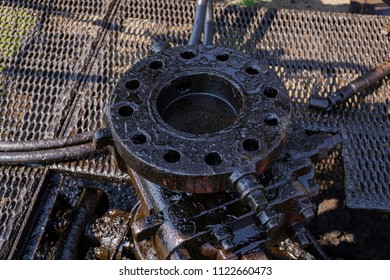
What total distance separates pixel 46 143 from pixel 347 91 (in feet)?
5.86

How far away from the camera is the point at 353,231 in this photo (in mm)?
3146

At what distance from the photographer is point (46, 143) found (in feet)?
7.31

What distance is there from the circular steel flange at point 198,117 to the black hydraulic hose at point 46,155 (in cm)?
68

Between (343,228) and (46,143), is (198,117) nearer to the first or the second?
(46,143)

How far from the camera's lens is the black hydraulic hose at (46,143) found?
2.21 metres

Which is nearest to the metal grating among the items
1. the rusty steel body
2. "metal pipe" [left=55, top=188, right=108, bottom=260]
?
"metal pipe" [left=55, top=188, right=108, bottom=260]

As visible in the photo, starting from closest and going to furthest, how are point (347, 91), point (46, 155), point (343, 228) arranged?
point (46, 155)
point (347, 91)
point (343, 228)

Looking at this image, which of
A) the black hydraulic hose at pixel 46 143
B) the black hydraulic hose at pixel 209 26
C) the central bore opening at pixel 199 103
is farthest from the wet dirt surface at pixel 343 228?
the black hydraulic hose at pixel 46 143

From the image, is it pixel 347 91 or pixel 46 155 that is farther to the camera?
pixel 347 91

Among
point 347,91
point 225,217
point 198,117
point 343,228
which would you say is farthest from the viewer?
point 343,228

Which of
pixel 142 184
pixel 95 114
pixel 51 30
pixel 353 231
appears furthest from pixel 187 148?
pixel 353 231

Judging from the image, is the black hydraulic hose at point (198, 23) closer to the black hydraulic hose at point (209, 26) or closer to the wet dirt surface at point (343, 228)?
the black hydraulic hose at point (209, 26)

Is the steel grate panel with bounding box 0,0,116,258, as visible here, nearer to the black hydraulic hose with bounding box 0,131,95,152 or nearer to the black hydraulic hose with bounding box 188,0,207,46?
the black hydraulic hose with bounding box 0,131,95,152

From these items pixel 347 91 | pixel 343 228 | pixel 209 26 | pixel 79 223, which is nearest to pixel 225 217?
pixel 79 223
